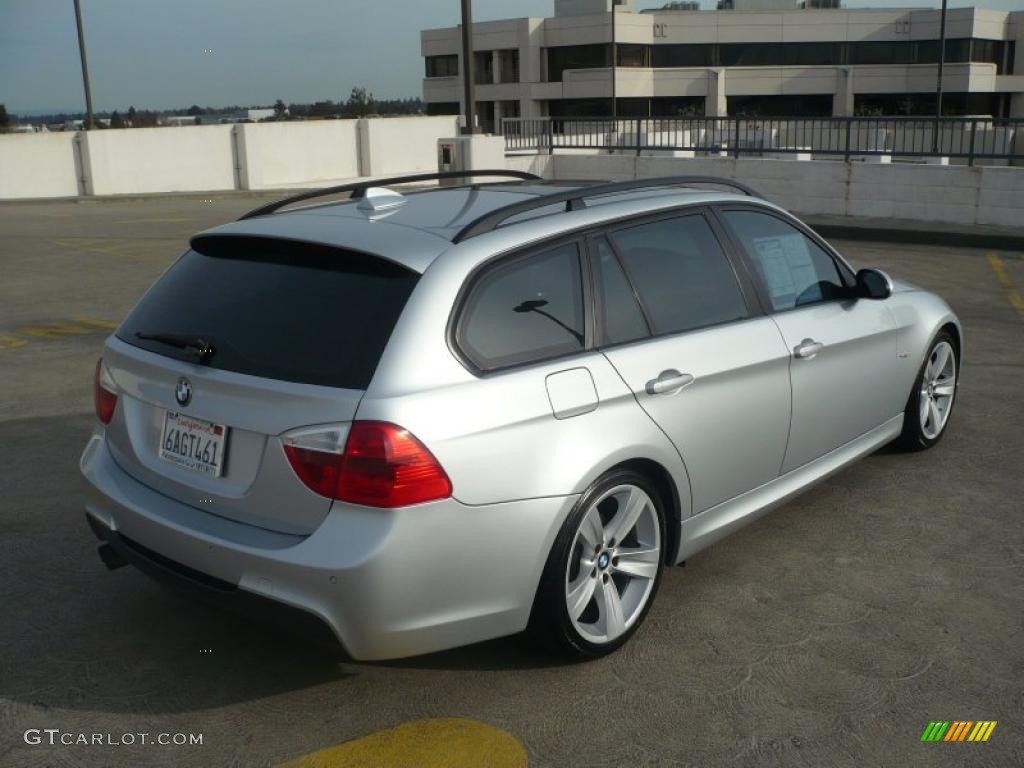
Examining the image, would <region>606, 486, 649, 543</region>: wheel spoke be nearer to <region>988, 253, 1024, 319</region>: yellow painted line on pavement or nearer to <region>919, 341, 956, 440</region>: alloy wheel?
<region>919, 341, 956, 440</region>: alloy wheel

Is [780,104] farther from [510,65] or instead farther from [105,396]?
[105,396]

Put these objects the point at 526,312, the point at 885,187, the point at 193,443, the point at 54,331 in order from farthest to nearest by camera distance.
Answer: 1. the point at 885,187
2. the point at 54,331
3. the point at 526,312
4. the point at 193,443

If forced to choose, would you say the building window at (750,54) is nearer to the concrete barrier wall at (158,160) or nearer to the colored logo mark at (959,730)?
the concrete barrier wall at (158,160)

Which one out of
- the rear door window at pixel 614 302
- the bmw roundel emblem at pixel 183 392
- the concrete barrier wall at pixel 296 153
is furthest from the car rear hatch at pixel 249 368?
the concrete barrier wall at pixel 296 153

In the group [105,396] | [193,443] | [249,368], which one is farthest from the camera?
[105,396]

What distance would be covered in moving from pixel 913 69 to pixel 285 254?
86738 millimetres

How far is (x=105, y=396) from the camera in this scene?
4305 millimetres

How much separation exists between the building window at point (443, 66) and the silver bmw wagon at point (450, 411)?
8938 centimetres

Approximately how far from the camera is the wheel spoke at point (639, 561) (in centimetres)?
417

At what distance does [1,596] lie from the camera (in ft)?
15.5

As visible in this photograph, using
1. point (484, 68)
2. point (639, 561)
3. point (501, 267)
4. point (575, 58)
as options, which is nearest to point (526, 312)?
point (501, 267)

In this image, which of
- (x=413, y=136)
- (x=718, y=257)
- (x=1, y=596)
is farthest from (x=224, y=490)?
(x=413, y=136)

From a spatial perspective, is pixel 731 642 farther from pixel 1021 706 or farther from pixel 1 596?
pixel 1 596

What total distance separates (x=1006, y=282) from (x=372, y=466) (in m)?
11.0
